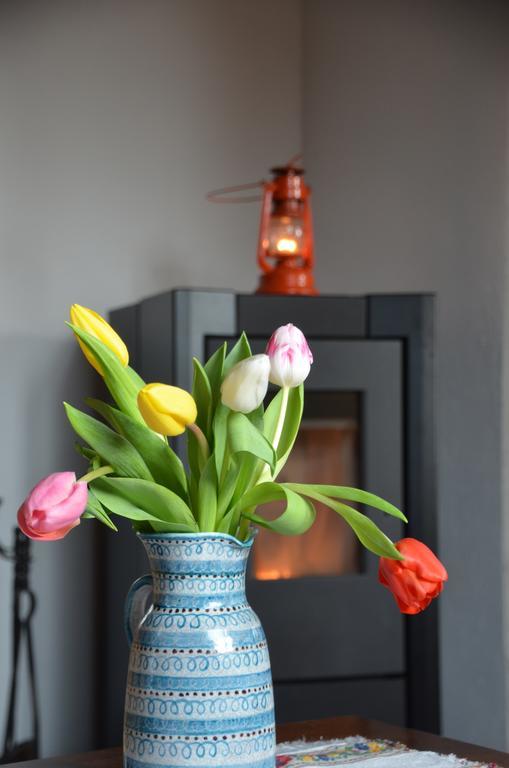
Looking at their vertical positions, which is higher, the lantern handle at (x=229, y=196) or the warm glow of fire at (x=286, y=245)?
the lantern handle at (x=229, y=196)

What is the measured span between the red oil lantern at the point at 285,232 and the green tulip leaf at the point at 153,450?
1.35m

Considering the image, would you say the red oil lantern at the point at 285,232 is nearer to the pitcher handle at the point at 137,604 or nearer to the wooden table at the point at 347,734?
the wooden table at the point at 347,734

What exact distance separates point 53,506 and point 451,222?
176cm

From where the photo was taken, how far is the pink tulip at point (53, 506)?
0.87 m

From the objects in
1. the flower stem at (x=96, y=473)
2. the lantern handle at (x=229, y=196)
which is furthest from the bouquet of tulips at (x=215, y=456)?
the lantern handle at (x=229, y=196)

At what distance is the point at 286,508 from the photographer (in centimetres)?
99

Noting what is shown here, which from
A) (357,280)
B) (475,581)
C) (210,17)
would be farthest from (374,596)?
(210,17)

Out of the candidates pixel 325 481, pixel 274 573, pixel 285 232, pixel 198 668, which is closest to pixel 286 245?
pixel 285 232

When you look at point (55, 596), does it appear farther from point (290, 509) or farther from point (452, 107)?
point (290, 509)

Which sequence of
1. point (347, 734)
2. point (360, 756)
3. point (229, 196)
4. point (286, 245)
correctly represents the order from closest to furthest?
1. point (360, 756)
2. point (347, 734)
3. point (286, 245)
4. point (229, 196)

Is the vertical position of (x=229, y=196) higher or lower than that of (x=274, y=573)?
higher

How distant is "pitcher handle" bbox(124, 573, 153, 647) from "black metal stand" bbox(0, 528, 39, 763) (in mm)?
1274

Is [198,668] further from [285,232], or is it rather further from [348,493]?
[285,232]

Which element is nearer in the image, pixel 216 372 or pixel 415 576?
pixel 415 576
